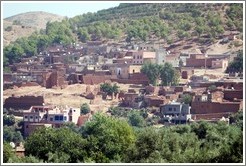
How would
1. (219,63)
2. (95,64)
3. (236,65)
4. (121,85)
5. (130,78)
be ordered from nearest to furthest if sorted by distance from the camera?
(121,85) < (236,65) < (130,78) < (219,63) < (95,64)

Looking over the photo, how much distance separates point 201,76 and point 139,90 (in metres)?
1.76

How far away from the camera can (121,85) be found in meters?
17.4

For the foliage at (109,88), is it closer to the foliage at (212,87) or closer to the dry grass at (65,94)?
the dry grass at (65,94)

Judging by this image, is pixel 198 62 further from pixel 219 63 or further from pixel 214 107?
pixel 214 107

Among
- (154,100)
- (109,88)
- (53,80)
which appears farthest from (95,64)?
(154,100)

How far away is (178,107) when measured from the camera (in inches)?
559

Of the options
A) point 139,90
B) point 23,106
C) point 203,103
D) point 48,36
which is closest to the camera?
point 203,103

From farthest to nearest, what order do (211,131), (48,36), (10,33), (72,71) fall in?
1. (10,33)
2. (48,36)
3. (72,71)
4. (211,131)

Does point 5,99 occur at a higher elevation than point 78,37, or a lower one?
lower

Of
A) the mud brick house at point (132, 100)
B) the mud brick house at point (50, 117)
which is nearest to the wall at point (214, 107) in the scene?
the mud brick house at point (132, 100)

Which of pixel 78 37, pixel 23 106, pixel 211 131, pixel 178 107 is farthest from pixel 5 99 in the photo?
pixel 78 37

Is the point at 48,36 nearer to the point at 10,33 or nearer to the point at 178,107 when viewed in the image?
the point at 10,33

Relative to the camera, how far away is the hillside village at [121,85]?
13.9 m

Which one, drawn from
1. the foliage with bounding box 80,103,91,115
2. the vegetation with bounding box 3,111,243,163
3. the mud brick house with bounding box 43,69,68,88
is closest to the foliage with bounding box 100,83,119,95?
the foliage with bounding box 80,103,91,115
